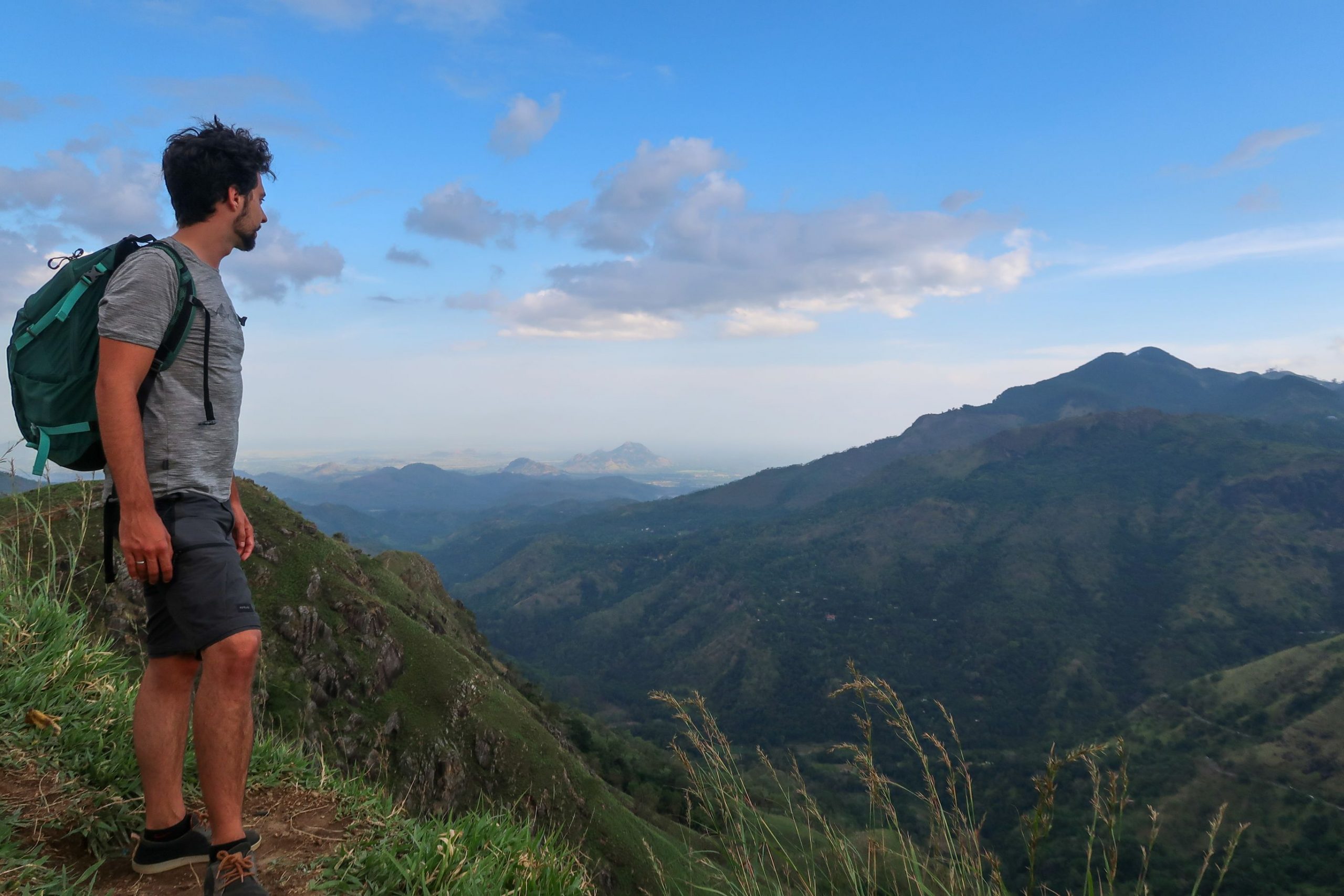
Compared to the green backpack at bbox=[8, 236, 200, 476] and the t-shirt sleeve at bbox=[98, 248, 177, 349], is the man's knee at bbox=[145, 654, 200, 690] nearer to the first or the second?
the green backpack at bbox=[8, 236, 200, 476]

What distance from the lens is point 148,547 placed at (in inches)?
110

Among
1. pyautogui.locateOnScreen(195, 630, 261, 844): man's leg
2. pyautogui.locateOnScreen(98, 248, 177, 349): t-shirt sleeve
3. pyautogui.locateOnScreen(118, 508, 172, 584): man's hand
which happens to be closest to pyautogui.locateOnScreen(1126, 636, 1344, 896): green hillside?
pyautogui.locateOnScreen(195, 630, 261, 844): man's leg

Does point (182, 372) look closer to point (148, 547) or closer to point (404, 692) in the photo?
point (148, 547)

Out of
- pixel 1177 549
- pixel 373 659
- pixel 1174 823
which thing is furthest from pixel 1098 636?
pixel 373 659

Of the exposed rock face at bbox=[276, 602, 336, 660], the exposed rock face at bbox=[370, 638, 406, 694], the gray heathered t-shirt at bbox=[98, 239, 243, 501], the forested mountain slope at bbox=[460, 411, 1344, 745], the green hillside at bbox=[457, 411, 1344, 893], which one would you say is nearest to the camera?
the gray heathered t-shirt at bbox=[98, 239, 243, 501]

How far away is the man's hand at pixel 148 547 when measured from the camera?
2.76 m

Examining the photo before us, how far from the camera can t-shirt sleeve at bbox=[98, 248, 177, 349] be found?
2.81 metres

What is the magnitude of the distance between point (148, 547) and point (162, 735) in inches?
35.5

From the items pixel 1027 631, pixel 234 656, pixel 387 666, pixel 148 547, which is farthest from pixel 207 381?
pixel 1027 631

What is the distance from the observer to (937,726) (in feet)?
403

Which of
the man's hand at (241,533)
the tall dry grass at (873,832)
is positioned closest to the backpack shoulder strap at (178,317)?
the man's hand at (241,533)

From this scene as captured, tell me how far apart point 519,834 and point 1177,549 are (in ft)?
754

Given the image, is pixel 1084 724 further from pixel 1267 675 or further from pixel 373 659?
pixel 373 659

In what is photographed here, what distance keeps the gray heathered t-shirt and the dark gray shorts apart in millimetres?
137
